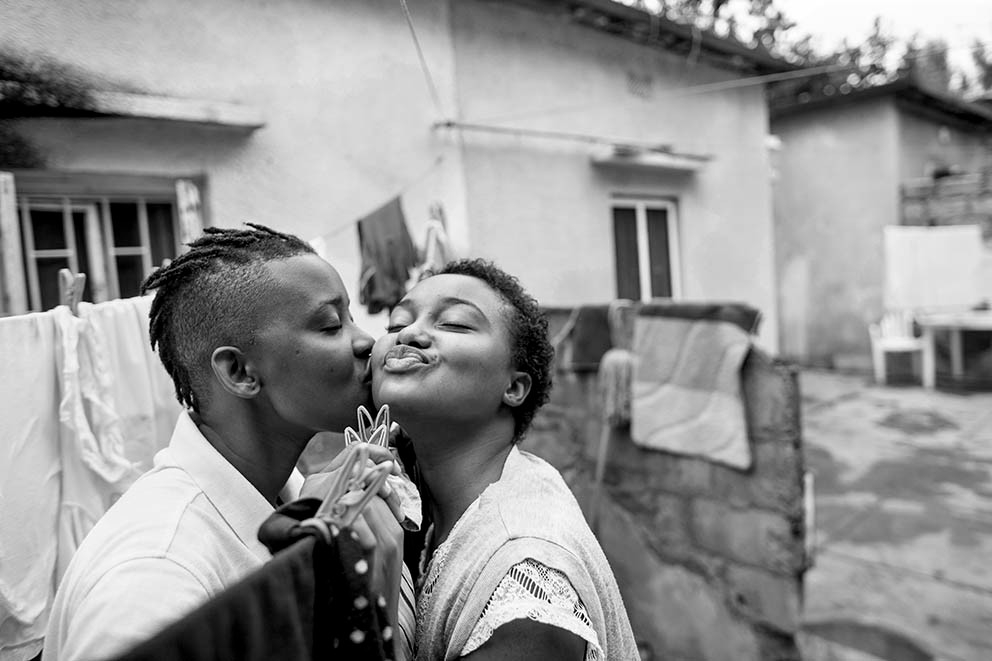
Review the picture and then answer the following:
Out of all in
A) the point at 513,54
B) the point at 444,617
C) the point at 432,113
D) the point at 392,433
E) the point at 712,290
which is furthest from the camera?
the point at 712,290

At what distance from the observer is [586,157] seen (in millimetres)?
6254

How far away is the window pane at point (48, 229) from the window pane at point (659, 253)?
5.29 metres

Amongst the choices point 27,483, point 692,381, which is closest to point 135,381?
point 27,483

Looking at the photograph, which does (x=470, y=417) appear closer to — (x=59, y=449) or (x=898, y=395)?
(x=59, y=449)

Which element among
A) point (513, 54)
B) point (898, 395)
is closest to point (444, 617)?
point (513, 54)

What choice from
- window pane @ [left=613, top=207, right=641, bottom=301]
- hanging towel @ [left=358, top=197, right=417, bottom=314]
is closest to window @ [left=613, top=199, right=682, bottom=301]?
window pane @ [left=613, top=207, right=641, bottom=301]

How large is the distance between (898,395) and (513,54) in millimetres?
8050

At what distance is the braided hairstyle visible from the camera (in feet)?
4.04

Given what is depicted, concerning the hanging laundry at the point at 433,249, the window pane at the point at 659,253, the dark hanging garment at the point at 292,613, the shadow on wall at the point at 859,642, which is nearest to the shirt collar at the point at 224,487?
the dark hanging garment at the point at 292,613

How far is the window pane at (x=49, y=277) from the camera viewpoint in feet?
11.5

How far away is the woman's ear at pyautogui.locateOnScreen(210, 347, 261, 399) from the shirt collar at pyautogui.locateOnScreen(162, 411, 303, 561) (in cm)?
11

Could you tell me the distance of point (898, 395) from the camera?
9.98 metres

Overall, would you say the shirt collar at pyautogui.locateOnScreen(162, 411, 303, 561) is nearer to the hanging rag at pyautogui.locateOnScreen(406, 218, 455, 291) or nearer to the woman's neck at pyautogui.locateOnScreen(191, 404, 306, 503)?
the woman's neck at pyautogui.locateOnScreen(191, 404, 306, 503)

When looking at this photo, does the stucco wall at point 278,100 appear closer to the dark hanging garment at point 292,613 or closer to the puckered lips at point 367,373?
the puckered lips at point 367,373
